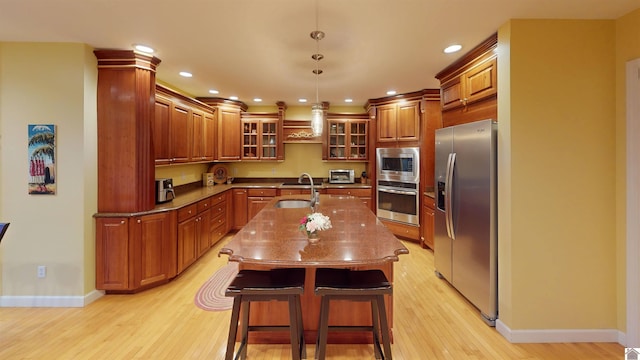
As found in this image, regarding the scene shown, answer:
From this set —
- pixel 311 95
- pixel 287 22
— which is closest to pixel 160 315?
pixel 287 22

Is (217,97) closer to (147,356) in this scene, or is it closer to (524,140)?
(147,356)

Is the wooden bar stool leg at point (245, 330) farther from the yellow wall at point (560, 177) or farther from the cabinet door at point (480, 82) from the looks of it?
the cabinet door at point (480, 82)

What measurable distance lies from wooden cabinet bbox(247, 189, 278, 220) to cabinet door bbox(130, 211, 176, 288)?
2.24 m

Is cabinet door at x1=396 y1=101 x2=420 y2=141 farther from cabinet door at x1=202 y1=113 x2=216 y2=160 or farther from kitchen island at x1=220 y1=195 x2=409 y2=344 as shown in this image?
cabinet door at x1=202 y1=113 x2=216 y2=160

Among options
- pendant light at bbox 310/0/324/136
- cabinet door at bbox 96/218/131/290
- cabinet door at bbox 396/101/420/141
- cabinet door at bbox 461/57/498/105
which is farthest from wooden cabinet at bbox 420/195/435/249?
cabinet door at bbox 96/218/131/290

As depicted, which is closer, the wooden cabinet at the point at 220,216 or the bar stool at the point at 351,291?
the bar stool at the point at 351,291

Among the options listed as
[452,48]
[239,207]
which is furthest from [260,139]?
[452,48]

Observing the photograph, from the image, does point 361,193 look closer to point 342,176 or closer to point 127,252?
point 342,176

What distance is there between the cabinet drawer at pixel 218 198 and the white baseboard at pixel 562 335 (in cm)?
399

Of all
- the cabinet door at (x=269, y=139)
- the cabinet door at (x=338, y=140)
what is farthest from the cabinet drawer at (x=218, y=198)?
the cabinet door at (x=338, y=140)

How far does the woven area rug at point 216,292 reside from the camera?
308 cm

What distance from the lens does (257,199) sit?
5.84m

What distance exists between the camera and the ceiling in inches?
89.7

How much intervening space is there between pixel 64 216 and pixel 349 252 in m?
2.89
